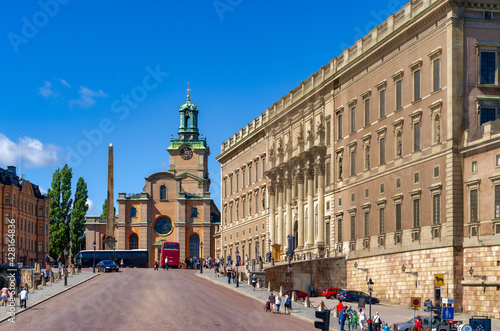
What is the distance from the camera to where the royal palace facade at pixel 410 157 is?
199ft

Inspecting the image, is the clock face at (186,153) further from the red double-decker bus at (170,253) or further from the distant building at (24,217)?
the red double-decker bus at (170,253)

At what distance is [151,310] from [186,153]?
106 m

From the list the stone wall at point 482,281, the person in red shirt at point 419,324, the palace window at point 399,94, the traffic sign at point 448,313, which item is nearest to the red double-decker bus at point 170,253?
the palace window at point 399,94

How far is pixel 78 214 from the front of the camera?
146 meters

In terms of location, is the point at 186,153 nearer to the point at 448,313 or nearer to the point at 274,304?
the point at 274,304

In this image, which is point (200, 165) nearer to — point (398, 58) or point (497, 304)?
point (398, 58)

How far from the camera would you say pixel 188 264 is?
12794 centimetres

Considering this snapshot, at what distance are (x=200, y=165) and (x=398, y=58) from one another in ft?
315

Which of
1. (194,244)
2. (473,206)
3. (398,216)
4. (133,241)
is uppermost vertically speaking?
(473,206)

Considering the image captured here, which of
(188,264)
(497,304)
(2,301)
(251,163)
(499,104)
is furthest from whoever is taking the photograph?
(188,264)

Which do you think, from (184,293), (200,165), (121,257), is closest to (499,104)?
(184,293)

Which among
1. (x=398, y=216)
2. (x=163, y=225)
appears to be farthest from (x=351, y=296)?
(x=163, y=225)

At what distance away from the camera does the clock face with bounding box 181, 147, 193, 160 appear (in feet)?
547

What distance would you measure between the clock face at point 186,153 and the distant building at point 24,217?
29568mm
